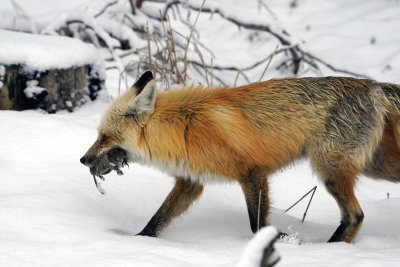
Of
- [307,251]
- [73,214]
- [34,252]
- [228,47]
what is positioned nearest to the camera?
[34,252]

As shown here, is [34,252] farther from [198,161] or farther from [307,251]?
[307,251]

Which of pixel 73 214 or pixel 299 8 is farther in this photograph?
pixel 299 8

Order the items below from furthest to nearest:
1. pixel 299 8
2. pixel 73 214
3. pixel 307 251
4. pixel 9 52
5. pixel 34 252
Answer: pixel 299 8 < pixel 9 52 < pixel 73 214 < pixel 307 251 < pixel 34 252

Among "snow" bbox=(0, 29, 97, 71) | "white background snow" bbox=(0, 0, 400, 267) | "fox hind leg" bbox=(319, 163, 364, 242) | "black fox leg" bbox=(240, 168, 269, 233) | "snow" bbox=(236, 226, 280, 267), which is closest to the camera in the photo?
"snow" bbox=(236, 226, 280, 267)

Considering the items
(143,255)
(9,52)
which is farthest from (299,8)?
(143,255)

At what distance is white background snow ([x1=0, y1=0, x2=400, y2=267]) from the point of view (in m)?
2.60

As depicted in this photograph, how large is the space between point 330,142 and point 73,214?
1611 mm

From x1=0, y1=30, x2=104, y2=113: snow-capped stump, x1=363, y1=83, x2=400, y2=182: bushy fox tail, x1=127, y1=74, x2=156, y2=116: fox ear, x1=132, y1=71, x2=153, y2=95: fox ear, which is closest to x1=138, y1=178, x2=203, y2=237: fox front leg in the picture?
x1=127, y1=74, x2=156, y2=116: fox ear

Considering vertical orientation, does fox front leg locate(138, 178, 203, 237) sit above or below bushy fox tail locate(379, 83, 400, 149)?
below

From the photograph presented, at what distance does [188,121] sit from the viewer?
10.9ft

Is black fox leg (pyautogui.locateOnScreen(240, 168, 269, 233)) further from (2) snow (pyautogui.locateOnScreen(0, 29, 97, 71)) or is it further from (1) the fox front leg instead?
(2) snow (pyautogui.locateOnScreen(0, 29, 97, 71))

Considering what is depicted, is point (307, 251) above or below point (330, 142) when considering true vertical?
below

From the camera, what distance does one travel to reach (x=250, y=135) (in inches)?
132

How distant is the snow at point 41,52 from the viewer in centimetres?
473
